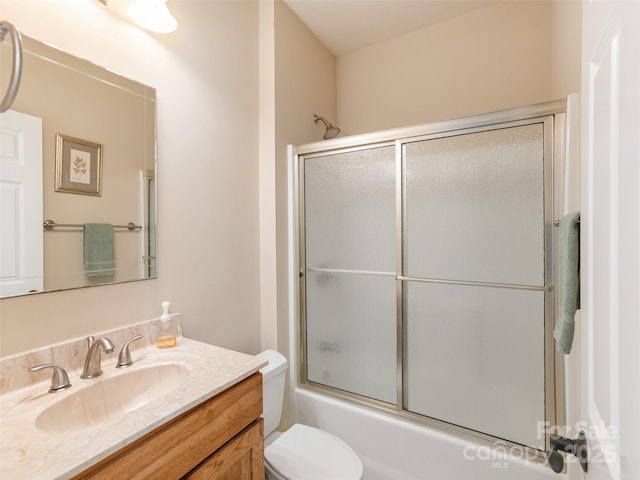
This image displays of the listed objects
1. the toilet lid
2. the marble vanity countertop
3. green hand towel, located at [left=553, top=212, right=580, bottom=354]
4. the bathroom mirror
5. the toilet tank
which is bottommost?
the toilet lid

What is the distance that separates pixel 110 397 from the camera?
3.36ft

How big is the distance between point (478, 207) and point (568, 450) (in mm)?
1063

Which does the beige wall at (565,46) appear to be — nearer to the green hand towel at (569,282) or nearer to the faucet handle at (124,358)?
the green hand towel at (569,282)

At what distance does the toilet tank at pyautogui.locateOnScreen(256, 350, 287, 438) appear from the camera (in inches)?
60.3

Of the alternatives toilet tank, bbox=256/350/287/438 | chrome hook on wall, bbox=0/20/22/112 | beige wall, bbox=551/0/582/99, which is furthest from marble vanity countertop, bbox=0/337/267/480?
beige wall, bbox=551/0/582/99

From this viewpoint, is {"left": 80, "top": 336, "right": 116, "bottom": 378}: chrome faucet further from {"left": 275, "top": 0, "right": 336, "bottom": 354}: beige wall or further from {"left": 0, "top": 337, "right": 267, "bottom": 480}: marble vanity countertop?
{"left": 275, "top": 0, "right": 336, "bottom": 354}: beige wall

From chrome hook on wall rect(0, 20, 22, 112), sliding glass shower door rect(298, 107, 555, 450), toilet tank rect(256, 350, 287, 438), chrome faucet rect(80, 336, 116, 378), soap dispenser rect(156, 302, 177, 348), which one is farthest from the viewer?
toilet tank rect(256, 350, 287, 438)

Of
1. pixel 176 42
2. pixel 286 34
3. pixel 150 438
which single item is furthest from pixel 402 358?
pixel 286 34

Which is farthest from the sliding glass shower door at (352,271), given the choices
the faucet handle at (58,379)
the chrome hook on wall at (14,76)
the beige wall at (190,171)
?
the chrome hook on wall at (14,76)

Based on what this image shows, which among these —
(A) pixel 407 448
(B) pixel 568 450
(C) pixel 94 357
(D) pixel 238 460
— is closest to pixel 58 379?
(C) pixel 94 357

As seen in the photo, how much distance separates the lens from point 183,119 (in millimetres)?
1453

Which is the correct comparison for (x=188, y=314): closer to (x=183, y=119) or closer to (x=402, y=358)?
(x=183, y=119)

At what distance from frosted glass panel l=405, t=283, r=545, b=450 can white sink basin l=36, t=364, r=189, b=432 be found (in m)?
1.17

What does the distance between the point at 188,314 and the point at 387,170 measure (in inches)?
50.0
